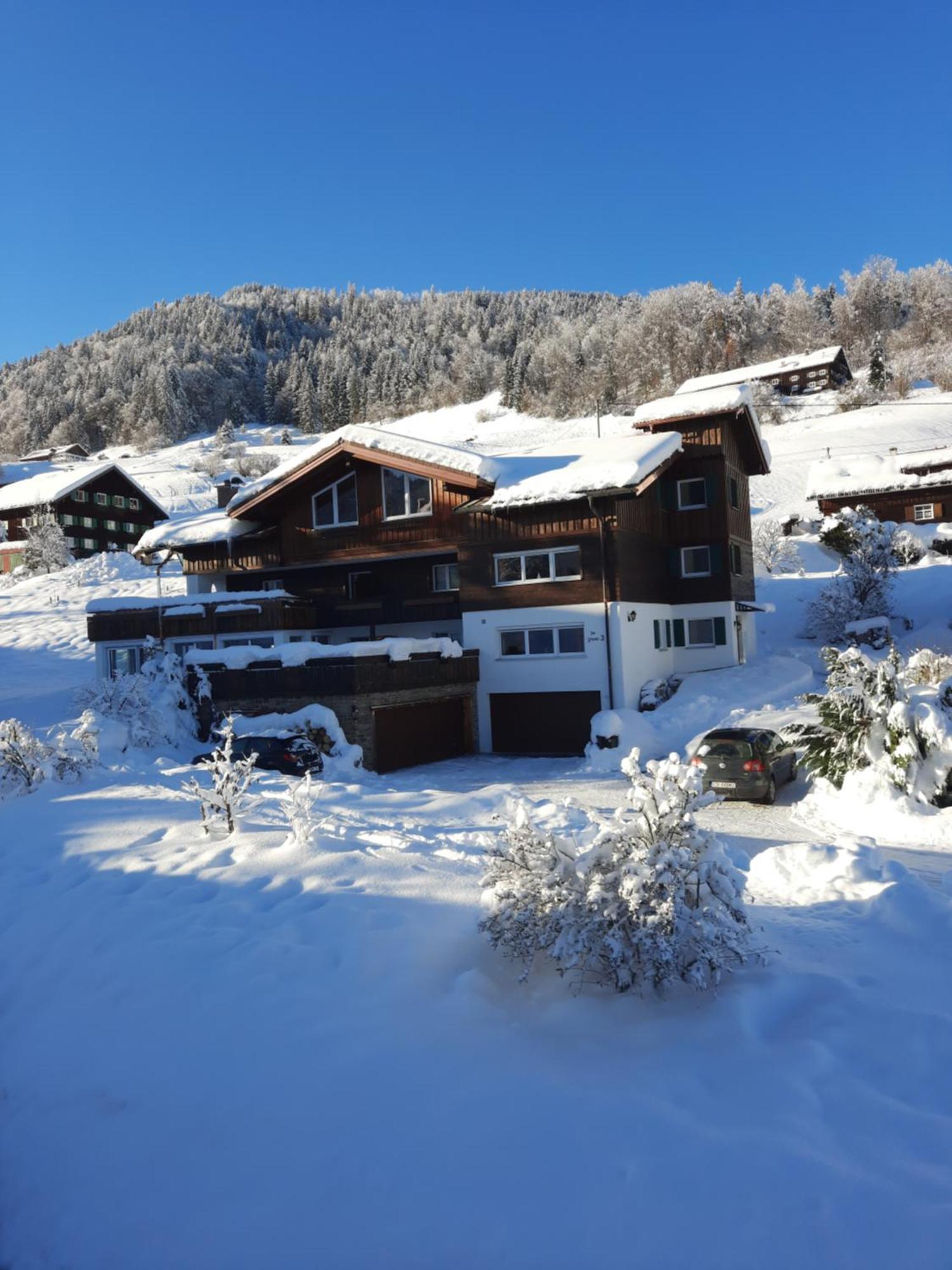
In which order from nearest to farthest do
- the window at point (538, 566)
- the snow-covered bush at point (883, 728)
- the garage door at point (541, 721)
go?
the snow-covered bush at point (883, 728) < the garage door at point (541, 721) < the window at point (538, 566)

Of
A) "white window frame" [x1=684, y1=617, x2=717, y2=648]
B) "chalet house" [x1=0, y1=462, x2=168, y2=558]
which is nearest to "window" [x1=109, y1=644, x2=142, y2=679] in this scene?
"white window frame" [x1=684, y1=617, x2=717, y2=648]

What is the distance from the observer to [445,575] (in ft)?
98.6

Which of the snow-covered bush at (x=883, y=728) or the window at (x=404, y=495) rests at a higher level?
the window at (x=404, y=495)

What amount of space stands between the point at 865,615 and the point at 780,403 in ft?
188

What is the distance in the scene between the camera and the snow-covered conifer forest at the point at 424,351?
10038cm

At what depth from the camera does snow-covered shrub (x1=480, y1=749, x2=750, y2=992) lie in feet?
21.6

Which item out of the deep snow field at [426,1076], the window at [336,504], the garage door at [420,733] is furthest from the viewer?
the window at [336,504]

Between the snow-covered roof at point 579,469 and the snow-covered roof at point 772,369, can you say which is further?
the snow-covered roof at point 772,369

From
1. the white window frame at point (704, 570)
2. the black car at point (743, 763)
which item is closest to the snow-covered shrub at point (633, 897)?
the black car at point (743, 763)

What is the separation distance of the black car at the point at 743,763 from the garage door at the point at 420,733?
8.64 m

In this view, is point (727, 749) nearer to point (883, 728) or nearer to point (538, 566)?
point (883, 728)

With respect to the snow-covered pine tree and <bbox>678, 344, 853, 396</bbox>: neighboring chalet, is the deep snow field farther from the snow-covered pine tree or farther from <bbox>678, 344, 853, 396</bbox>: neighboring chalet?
<bbox>678, 344, 853, 396</bbox>: neighboring chalet

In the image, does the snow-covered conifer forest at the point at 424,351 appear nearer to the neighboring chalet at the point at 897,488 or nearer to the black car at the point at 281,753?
the neighboring chalet at the point at 897,488

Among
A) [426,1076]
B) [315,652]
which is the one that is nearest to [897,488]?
[315,652]
